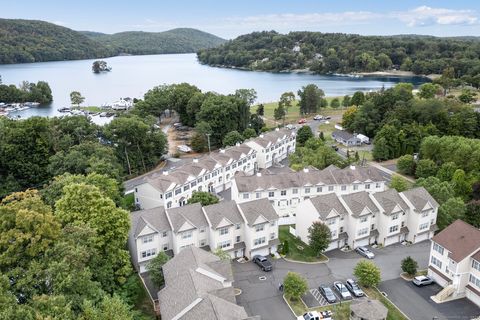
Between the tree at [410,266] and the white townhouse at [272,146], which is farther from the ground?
the white townhouse at [272,146]

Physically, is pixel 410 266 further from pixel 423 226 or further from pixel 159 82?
pixel 159 82

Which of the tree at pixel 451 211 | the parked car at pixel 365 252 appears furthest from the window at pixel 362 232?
the tree at pixel 451 211

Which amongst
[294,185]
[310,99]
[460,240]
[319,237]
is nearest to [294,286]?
[319,237]

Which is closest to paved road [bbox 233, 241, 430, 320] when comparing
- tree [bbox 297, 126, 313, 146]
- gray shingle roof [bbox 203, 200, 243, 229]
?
gray shingle roof [bbox 203, 200, 243, 229]

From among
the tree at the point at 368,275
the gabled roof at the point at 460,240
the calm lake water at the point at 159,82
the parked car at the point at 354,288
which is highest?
the calm lake water at the point at 159,82

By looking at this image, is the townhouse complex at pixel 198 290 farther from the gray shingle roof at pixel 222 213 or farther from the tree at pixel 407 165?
the tree at pixel 407 165
